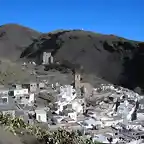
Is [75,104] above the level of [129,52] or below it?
below

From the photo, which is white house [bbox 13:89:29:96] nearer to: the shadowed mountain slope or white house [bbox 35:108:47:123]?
white house [bbox 35:108:47:123]

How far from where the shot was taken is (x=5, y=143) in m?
15.7

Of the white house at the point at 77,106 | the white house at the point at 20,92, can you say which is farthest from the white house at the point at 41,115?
the white house at the point at 20,92

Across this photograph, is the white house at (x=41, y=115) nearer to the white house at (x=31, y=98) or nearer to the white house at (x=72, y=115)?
the white house at (x=72, y=115)

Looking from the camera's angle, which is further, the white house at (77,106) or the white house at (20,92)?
the white house at (20,92)

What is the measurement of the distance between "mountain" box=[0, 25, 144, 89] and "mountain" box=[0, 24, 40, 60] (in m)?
0.38

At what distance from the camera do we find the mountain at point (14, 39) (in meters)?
129

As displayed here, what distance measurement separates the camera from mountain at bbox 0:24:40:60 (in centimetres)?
12900

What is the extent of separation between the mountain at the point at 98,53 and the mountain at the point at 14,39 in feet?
1.26

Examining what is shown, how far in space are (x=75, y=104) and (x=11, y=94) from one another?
291 inches

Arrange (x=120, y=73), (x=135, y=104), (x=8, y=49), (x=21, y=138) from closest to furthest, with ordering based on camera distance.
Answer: (x=21, y=138) → (x=135, y=104) → (x=120, y=73) → (x=8, y=49)

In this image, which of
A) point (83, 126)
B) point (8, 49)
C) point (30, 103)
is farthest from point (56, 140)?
point (8, 49)

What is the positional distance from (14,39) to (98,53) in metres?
45.1

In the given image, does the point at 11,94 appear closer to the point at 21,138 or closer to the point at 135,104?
the point at 135,104
